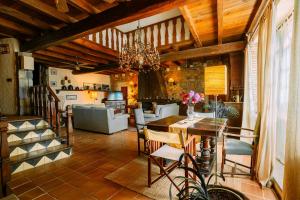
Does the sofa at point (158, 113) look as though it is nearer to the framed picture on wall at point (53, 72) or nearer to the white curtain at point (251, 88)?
the white curtain at point (251, 88)

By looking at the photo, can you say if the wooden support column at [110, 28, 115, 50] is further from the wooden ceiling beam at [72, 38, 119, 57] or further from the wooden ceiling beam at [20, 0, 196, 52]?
the wooden ceiling beam at [20, 0, 196, 52]

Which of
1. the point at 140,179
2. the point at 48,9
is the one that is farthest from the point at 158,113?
the point at 48,9

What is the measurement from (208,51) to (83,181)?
4755mm

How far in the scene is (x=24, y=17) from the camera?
310 cm

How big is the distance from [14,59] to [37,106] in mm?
1425

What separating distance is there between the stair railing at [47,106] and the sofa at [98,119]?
1.39m

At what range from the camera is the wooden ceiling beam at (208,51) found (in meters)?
4.64

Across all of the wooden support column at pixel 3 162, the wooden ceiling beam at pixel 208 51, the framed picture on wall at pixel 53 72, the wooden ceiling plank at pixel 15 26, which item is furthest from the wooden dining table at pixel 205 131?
the framed picture on wall at pixel 53 72

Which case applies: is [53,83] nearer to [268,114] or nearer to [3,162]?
[3,162]

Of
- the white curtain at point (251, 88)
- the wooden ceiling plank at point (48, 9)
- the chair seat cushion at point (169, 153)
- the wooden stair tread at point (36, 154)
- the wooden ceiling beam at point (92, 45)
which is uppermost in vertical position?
the wooden ceiling plank at point (48, 9)

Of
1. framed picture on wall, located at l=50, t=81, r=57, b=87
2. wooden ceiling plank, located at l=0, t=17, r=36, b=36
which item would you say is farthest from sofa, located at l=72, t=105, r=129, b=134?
wooden ceiling plank, located at l=0, t=17, r=36, b=36

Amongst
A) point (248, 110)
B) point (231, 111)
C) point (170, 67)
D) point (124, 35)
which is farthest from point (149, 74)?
point (248, 110)

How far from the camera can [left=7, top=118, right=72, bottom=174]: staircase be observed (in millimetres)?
2961

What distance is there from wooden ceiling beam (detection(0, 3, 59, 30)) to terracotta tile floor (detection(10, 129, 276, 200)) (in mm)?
2914
